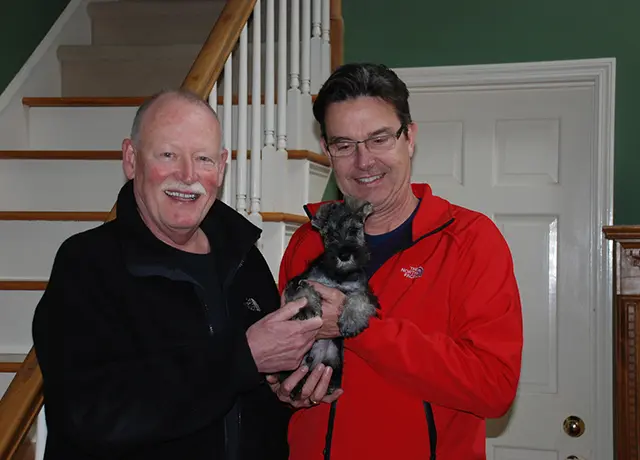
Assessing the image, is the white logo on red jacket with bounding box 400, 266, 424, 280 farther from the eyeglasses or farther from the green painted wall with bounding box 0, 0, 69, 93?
the green painted wall with bounding box 0, 0, 69, 93

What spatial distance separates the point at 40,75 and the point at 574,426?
3.26 m

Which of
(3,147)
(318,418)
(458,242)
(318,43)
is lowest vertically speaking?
(318,418)

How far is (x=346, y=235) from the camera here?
1.75 m

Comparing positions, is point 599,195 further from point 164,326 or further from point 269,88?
point 164,326

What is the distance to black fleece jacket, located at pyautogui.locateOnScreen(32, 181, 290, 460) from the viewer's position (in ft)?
4.69

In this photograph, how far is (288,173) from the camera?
9.61 ft

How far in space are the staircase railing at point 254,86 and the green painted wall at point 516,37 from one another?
0.69 ft

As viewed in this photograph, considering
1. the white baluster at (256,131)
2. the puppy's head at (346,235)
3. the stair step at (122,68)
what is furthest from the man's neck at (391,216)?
the stair step at (122,68)

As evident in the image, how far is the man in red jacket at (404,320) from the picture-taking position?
1.61 m

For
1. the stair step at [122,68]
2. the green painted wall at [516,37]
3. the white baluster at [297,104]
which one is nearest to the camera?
the white baluster at [297,104]

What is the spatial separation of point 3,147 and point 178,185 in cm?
235

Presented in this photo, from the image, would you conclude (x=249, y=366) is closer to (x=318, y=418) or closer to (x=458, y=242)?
(x=318, y=418)

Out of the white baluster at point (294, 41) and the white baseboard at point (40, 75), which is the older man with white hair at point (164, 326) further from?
the white baseboard at point (40, 75)

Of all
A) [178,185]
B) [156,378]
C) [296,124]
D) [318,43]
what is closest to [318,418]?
[156,378]
